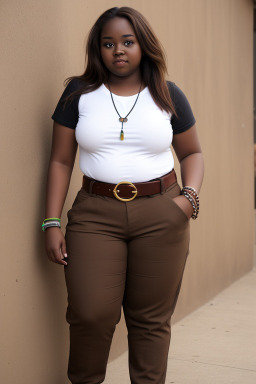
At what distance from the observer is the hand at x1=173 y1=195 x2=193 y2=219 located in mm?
2861

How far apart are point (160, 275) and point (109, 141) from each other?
60 cm

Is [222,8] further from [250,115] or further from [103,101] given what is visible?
[103,101]

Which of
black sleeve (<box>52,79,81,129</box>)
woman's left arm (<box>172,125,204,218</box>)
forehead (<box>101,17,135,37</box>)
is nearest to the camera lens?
forehead (<box>101,17,135,37</box>)

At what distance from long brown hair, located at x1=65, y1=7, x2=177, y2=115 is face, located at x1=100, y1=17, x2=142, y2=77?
29 mm

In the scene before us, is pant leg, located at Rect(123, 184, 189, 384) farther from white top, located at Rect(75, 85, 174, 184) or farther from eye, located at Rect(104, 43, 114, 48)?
eye, located at Rect(104, 43, 114, 48)

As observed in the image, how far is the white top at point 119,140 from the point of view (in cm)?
276


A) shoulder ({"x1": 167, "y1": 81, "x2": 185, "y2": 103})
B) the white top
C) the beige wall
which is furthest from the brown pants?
shoulder ({"x1": 167, "y1": 81, "x2": 185, "y2": 103})

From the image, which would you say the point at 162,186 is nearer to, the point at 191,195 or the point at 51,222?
the point at 191,195

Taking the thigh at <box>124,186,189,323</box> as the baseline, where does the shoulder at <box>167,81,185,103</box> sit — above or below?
above

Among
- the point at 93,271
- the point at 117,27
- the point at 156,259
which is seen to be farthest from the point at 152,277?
the point at 117,27

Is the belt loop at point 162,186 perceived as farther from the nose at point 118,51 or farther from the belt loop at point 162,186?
the nose at point 118,51

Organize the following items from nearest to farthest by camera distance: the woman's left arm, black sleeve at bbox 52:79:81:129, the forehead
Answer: the forehead, black sleeve at bbox 52:79:81:129, the woman's left arm

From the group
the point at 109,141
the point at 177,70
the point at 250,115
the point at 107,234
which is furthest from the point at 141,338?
the point at 250,115

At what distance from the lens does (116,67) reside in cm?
279
